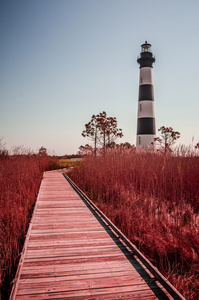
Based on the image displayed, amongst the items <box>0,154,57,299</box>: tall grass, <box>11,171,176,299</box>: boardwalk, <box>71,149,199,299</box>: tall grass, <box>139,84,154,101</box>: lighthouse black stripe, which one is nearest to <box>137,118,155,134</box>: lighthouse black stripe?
<box>139,84,154,101</box>: lighthouse black stripe

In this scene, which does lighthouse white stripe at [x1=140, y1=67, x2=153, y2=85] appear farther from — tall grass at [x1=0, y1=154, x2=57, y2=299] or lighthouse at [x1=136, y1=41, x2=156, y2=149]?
tall grass at [x1=0, y1=154, x2=57, y2=299]

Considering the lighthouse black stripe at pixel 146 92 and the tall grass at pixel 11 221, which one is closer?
the tall grass at pixel 11 221

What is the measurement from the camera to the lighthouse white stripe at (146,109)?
18250 mm

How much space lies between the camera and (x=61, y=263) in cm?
259

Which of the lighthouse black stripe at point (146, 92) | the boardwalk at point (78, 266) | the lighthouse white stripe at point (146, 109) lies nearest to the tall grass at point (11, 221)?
the boardwalk at point (78, 266)

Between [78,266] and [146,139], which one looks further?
[146,139]

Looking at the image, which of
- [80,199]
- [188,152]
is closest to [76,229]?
[80,199]

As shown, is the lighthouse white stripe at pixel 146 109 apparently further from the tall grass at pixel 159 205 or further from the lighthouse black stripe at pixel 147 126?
the tall grass at pixel 159 205

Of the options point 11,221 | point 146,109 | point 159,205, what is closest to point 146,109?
point 146,109

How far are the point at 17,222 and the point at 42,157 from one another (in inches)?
395

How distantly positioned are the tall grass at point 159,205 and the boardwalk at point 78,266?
0.35 meters

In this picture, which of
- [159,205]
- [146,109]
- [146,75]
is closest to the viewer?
[159,205]

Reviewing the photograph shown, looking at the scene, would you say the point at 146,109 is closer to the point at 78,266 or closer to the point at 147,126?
the point at 147,126

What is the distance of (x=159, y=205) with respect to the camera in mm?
3686
